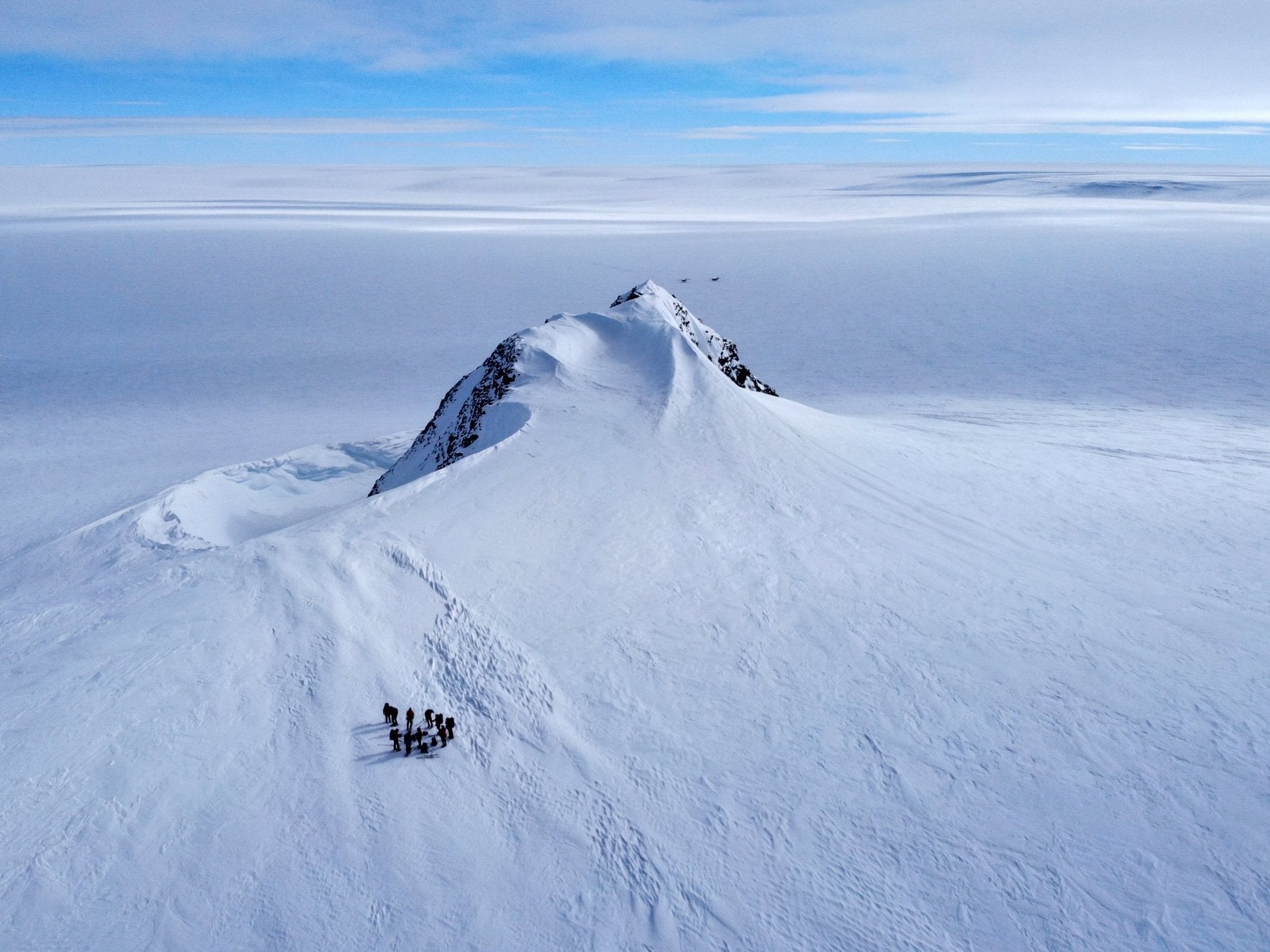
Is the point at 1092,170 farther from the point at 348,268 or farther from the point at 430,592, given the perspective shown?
the point at 430,592

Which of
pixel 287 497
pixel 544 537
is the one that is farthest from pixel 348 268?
pixel 544 537

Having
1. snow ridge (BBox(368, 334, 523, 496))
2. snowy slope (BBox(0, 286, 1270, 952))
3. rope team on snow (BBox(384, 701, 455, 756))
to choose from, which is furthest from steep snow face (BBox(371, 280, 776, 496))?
rope team on snow (BBox(384, 701, 455, 756))

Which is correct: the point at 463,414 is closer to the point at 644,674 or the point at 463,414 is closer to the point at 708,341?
the point at 708,341

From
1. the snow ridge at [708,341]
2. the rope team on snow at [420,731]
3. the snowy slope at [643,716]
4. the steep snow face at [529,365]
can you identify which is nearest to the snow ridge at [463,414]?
the steep snow face at [529,365]

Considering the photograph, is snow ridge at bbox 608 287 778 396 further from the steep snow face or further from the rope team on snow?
the rope team on snow

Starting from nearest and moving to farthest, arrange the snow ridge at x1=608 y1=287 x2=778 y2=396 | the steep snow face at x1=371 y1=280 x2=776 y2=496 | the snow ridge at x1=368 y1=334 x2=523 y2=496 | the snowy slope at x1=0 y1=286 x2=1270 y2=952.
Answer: the snowy slope at x1=0 y1=286 x2=1270 y2=952 < the steep snow face at x1=371 y1=280 x2=776 y2=496 < the snow ridge at x1=368 y1=334 x2=523 y2=496 < the snow ridge at x1=608 y1=287 x2=778 y2=396

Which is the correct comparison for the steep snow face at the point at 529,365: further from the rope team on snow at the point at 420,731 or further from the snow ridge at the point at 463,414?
the rope team on snow at the point at 420,731

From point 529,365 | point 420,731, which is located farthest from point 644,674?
point 529,365
